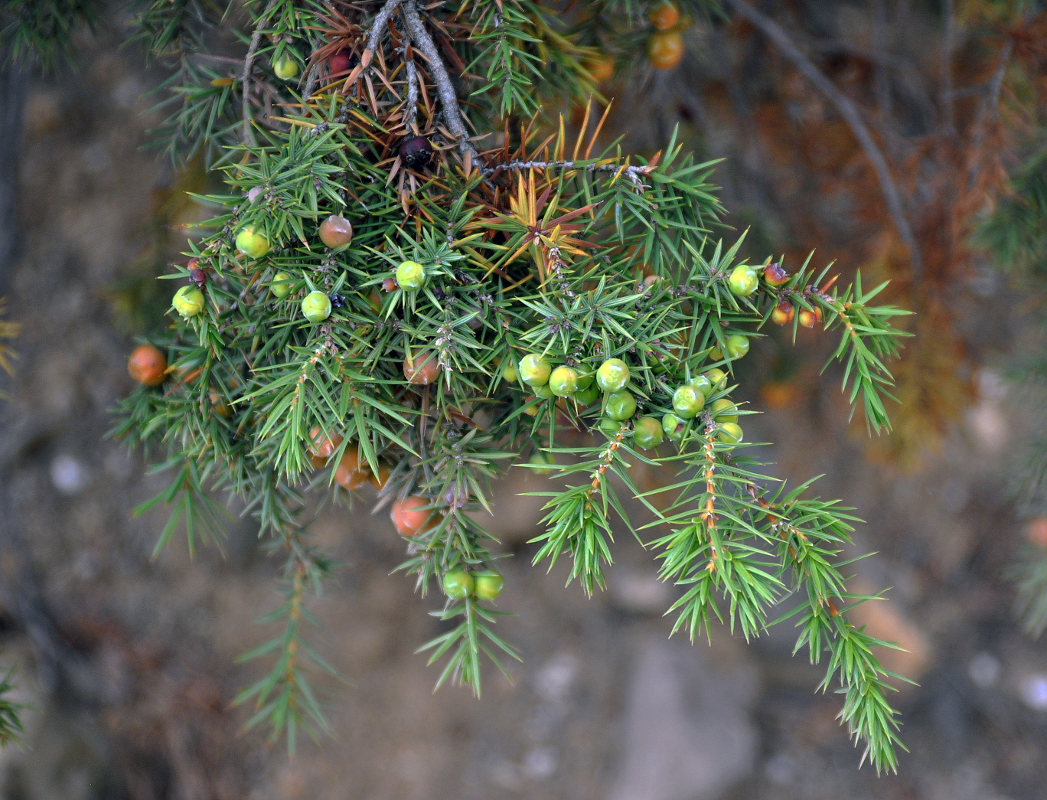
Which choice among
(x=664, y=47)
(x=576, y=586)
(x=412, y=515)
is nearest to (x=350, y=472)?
(x=412, y=515)

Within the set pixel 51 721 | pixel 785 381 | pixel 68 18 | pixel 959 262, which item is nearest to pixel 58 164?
pixel 68 18

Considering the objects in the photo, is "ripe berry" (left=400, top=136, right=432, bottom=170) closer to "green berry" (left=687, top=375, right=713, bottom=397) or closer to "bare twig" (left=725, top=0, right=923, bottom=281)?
"green berry" (left=687, top=375, right=713, bottom=397)

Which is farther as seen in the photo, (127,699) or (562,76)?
(127,699)

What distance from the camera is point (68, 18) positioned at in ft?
2.98

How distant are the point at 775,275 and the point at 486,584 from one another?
1.35ft

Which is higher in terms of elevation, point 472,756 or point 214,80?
point 214,80

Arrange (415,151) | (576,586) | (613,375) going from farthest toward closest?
(576,586)
(415,151)
(613,375)

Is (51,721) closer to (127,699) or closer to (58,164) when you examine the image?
(127,699)

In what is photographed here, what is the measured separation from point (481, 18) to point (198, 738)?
2.10 m

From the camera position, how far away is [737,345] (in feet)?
2.14

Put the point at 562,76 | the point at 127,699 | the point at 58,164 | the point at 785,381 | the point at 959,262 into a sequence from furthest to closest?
1. the point at 58,164
2. the point at 127,699
3. the point at 785,381
4. the point at 959,262
5. the point at 562,76

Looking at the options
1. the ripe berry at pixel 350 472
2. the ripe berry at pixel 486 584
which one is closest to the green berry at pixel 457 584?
the ripe berry at pixel 486 584

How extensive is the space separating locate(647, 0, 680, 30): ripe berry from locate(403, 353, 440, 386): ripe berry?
607 millimetres

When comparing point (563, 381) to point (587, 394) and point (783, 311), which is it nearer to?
point (587, 394)
